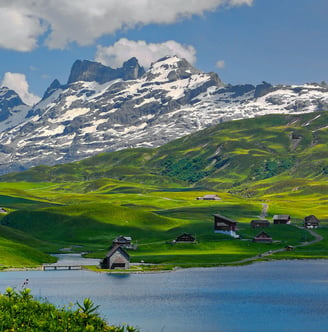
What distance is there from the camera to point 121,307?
94.6m

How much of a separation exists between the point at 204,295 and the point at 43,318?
7108 centimetres

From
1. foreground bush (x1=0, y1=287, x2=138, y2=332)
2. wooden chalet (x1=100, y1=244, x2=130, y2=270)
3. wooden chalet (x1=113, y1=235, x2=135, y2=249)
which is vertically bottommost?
foreground bush (x1=0, y1=287, x2=138, y2=332)

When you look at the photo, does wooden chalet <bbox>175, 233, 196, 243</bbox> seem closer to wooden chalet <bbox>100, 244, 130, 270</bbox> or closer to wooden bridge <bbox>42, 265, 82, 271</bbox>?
wooden chalet <bbox>100, 244, 130, 270</bbox>

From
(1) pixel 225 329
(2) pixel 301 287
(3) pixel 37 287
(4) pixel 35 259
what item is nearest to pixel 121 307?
(1) pixel 225 329

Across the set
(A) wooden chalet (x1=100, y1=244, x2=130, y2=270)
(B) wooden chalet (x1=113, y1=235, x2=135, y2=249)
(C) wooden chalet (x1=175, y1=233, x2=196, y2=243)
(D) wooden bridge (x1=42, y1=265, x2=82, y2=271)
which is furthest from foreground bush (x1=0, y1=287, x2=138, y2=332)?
(C) wooden chalet (x1=175, y1=233, x2=196, y2=243)

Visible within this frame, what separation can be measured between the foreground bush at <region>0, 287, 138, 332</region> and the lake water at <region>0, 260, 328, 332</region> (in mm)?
38070

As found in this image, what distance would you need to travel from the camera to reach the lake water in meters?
83.7

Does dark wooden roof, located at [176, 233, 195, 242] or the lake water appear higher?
dark wooden roof, located at [176, 233, 195, 242]

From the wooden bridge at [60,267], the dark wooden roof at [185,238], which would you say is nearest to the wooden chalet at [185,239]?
the dark wooden roof at [185,238]

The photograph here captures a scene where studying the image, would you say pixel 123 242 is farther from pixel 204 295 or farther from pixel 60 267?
pixel 204 295

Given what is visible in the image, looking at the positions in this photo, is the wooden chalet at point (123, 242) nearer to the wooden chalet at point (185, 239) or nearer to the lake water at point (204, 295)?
the wooden chalet at point (185, 239)

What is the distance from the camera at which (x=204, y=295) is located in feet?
353

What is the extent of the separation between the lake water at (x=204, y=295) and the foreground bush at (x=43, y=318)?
38.1 meters

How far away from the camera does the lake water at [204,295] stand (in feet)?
275
